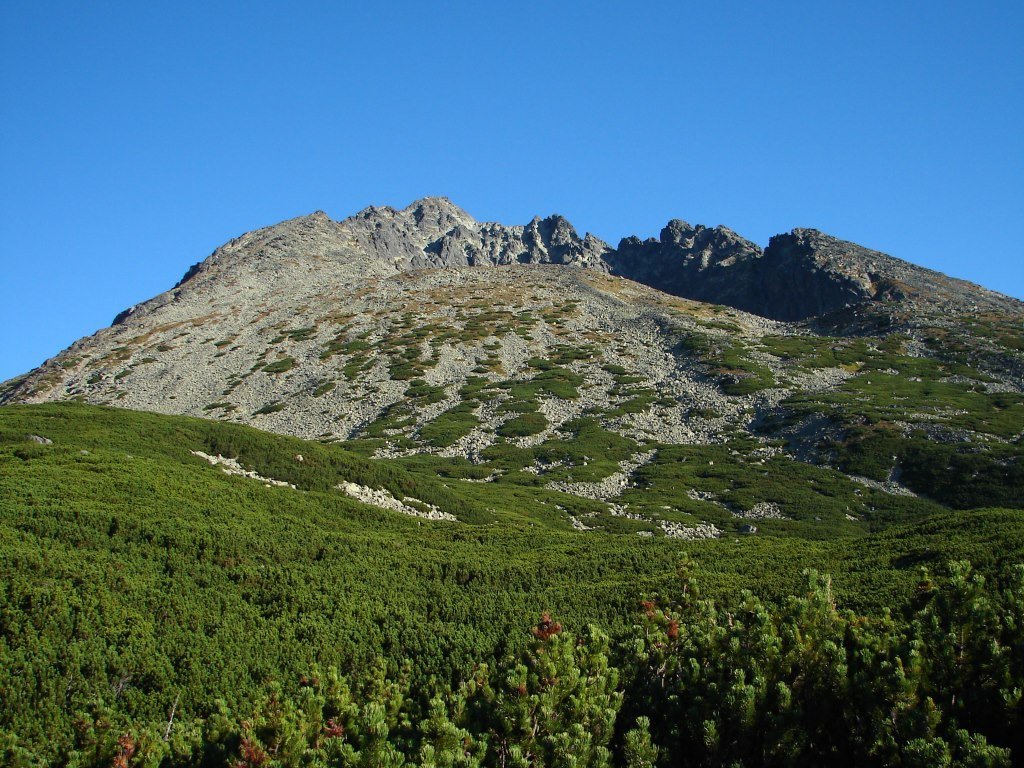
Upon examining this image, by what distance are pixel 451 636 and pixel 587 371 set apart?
2505 inches

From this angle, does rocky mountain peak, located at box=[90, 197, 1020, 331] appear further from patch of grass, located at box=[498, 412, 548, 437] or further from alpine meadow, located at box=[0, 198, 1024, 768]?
patch of grass, located at box=[498, 412, 548, 437]

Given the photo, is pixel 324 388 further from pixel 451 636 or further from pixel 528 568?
pixel 451 636

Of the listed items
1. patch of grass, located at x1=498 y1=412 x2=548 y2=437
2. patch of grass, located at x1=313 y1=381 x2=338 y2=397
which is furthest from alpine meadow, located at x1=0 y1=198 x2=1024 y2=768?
patch of grass, located at x1=313 y1=381 x2=338 y2=397

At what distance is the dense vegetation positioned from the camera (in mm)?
10672

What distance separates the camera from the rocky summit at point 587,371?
54719 mm

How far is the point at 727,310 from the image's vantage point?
4358 inches

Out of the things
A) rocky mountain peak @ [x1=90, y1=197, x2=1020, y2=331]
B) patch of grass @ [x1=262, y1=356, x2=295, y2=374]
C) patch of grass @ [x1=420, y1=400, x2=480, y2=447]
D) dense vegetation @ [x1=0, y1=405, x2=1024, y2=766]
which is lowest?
dense vegetation @ [x1=0, y1=405, x2=1024, y2=766]

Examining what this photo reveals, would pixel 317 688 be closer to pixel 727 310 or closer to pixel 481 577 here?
pixel 481 577

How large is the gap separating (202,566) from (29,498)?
22.1 feet

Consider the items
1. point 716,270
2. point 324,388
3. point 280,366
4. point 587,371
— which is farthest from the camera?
point 716,270

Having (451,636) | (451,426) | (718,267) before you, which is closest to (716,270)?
(718,267)

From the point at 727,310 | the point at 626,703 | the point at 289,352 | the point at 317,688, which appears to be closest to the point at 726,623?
the point at 626,703

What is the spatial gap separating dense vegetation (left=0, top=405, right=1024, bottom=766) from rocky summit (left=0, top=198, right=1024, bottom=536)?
64.6 feet

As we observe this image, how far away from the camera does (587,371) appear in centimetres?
8006
